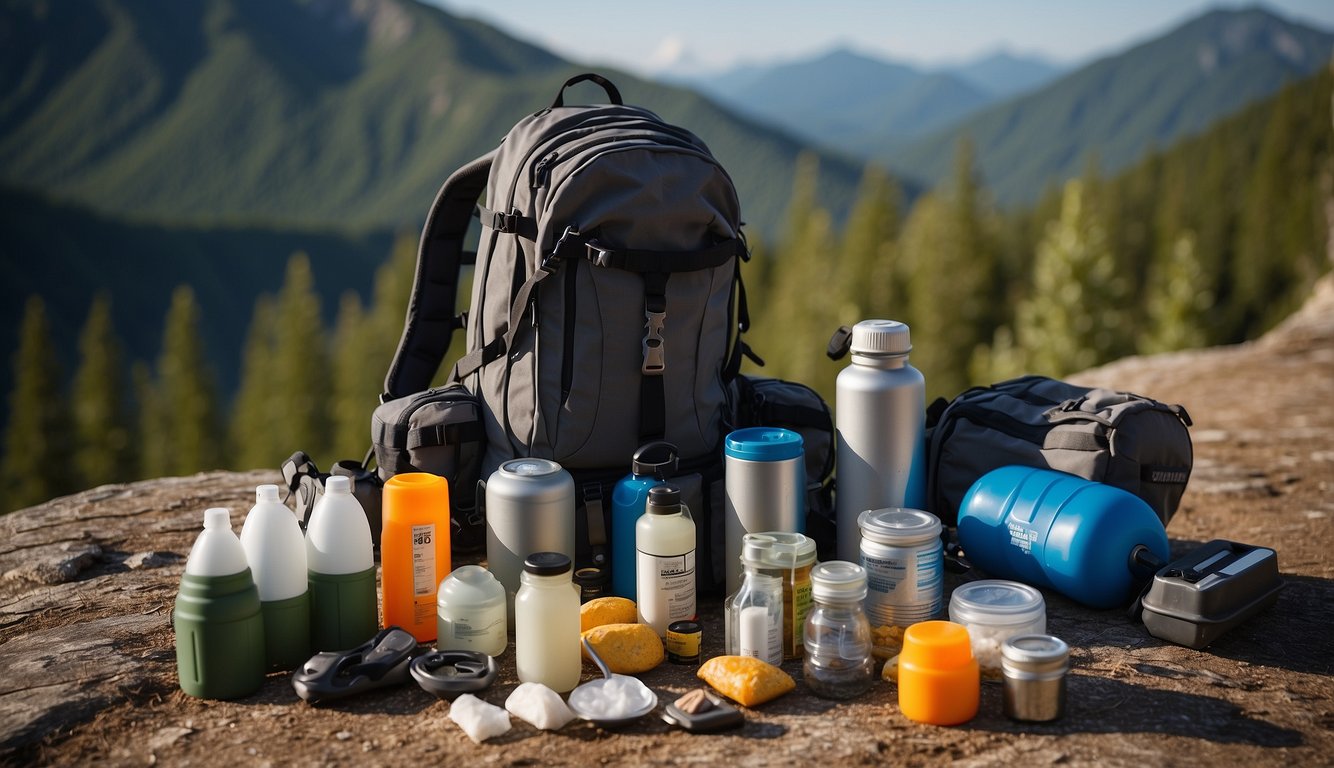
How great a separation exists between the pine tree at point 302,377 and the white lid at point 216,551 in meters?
53.3

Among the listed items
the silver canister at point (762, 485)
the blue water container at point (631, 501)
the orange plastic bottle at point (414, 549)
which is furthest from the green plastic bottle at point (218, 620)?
the silver canister at point (762, 485)

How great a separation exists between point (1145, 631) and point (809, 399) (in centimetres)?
162

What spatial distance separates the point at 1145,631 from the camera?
3654 mm

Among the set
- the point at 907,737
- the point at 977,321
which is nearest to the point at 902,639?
the point at 907,737

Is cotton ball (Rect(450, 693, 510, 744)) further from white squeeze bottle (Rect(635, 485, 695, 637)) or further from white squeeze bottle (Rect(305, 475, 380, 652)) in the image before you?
white squeeze bottle (Rect(635, 485, 695, 637))

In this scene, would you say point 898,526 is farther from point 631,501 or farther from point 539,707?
point 539,707

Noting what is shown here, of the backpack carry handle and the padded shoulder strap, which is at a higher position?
the backpack carry handle

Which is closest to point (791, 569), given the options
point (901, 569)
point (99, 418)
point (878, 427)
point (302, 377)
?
point (901, 569)

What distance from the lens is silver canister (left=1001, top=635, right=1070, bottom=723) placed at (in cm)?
292

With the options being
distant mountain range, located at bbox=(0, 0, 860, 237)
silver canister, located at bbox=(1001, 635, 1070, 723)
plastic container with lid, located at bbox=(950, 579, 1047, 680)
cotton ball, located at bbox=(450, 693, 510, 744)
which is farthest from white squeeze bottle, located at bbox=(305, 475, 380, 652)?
distant mountain range, located at bbox=(0, 0, 860, 237)

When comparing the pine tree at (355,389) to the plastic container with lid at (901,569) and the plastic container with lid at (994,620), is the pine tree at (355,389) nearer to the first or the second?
the plastic container with lid at (901,569)

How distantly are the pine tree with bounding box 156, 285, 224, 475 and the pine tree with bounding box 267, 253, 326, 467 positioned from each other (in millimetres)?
3466

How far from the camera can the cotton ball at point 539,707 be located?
9.74 ft

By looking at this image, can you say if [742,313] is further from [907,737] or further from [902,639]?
[907,737]
